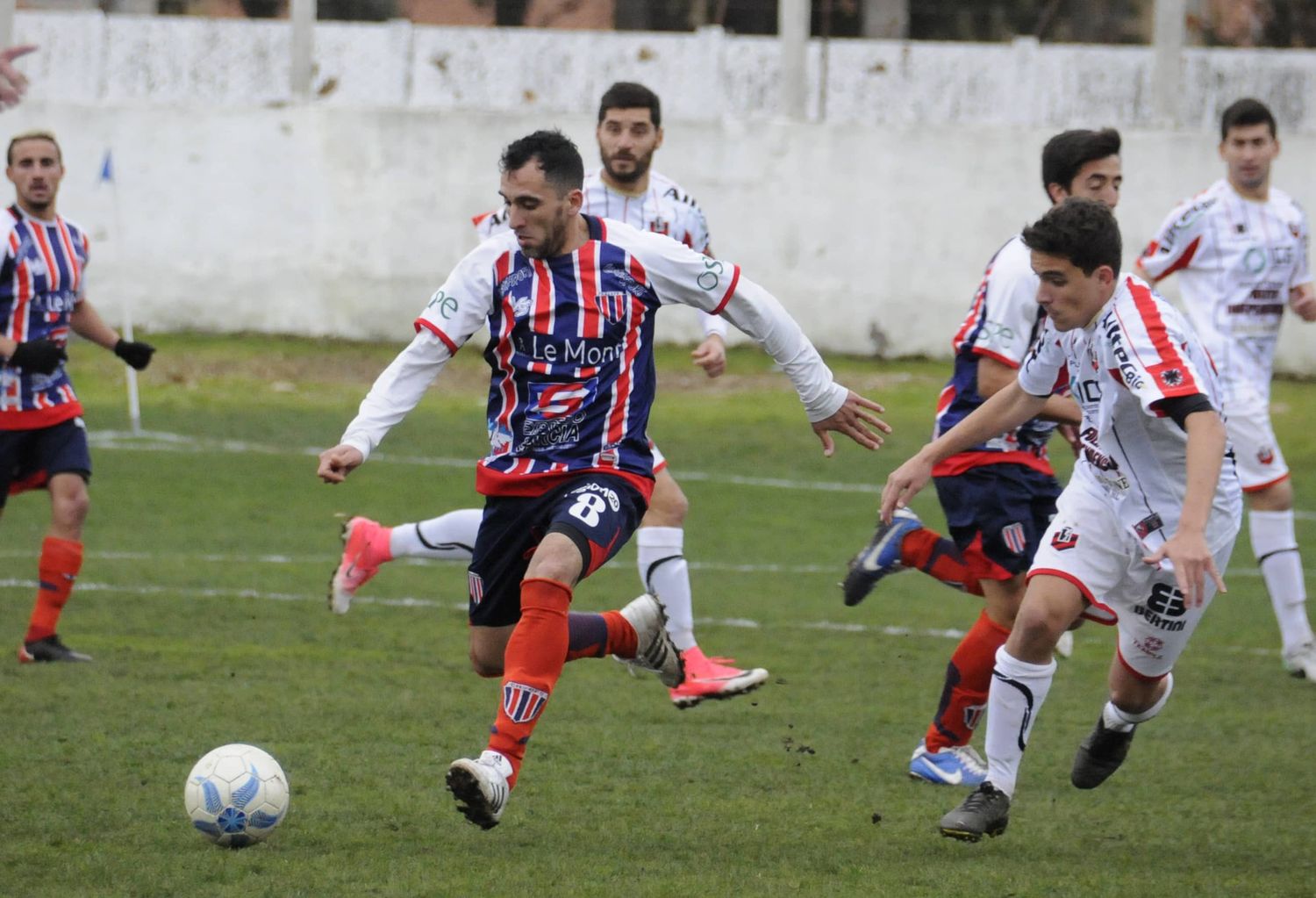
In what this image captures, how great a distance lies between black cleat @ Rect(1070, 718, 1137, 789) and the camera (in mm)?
5402

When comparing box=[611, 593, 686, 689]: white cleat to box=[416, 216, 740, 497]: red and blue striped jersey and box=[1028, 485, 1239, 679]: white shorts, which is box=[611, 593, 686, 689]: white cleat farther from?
box=[1028, 485, 1239, 679]: white shorts

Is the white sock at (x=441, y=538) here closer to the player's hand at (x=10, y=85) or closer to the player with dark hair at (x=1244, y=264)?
the player's hand at (x=10, y=85)

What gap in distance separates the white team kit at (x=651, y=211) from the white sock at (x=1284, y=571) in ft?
9.00

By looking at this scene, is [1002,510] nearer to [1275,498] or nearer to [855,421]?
[855,421]

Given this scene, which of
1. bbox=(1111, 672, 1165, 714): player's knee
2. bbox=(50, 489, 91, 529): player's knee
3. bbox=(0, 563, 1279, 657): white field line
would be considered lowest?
bbox=(0, 563, 1279, 657): white field line

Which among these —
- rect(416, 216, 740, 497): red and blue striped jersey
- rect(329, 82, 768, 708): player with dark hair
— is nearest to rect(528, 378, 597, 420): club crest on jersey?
rect(416, 216, 740, 497): red and blue striped jersey

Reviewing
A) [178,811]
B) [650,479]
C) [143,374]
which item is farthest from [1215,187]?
[143,374]

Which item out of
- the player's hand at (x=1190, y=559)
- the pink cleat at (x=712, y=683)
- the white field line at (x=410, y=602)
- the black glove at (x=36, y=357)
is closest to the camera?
the player's hand at (x=1190, y=559)

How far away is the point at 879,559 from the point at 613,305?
1975 millimetres

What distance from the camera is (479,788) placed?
4441 millimetres

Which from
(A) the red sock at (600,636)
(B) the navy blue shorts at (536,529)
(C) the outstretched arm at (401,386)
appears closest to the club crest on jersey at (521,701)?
(B) the navy blue shorts at (536,529)

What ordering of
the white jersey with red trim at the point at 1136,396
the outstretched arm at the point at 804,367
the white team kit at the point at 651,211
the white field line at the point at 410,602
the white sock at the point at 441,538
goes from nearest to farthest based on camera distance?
1. the white jersey with red trim at the point at 1136,396
2. the outstretched arm at the point at 804,367
3. the white sock at the point at 441,538
4. the white team kit at the point at 651,211
5. the white field line at the point at 410,602

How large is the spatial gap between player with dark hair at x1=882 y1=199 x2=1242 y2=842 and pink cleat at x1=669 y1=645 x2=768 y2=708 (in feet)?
4.66

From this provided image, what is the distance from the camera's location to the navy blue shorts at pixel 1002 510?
19.4 feet
